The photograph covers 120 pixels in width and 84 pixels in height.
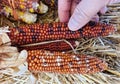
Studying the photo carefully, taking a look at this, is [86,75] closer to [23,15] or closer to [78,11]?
[78,11]

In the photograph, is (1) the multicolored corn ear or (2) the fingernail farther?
(1) the multicolored corn ear

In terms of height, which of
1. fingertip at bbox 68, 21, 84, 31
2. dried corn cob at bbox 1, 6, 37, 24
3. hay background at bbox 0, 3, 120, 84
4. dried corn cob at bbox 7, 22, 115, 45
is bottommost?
hay background at bbox 0, 3, 120, 84

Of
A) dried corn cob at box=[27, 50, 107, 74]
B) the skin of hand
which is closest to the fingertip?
the skin of hand

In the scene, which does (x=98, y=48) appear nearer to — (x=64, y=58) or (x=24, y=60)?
(x=64, y=58)

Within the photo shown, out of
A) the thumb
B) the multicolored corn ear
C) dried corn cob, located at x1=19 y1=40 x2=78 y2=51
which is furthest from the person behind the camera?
the multicolored corn ear

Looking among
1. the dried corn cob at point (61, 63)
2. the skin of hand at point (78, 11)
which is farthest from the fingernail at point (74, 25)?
the dried corn cob at point (61, 63)

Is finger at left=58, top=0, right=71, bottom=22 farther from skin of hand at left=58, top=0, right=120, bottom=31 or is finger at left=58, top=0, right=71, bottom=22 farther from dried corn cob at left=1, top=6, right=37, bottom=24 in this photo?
dried corn cob at left=1, top=6, right=37, bottom=24

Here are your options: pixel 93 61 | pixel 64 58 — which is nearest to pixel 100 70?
pixel 93 61
